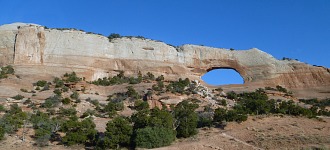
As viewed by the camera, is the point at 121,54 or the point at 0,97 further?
the point at 121,54

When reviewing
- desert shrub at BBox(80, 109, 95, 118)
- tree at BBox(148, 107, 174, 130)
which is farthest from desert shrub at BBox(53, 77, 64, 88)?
tree at BBox(148, 107, 174, 130)

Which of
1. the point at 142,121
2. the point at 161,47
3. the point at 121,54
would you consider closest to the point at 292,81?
the point at 161,47

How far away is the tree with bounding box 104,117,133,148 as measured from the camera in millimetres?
23000

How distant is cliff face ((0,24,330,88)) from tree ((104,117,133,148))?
92.8 feet

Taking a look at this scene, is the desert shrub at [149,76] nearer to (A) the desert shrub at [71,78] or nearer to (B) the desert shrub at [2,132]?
(A) the desert shrub at [71,78]

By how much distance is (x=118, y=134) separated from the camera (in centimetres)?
2364

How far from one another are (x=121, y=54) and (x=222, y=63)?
15.7 metres

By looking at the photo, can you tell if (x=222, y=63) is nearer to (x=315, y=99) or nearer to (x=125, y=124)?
(x=315, y=99)

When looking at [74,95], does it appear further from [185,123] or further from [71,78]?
[185,123]

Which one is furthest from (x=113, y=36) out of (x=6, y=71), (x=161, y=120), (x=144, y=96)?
(x=161, y=120)

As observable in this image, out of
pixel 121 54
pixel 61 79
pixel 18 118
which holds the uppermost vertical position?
pixel 121 54

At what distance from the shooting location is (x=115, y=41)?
59.0 metres

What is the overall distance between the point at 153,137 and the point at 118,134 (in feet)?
8.85

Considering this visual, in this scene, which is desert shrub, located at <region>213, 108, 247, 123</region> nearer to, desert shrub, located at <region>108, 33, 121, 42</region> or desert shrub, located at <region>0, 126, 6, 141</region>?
desert shrub, located at <region>0, 126, 6, 141</region>
